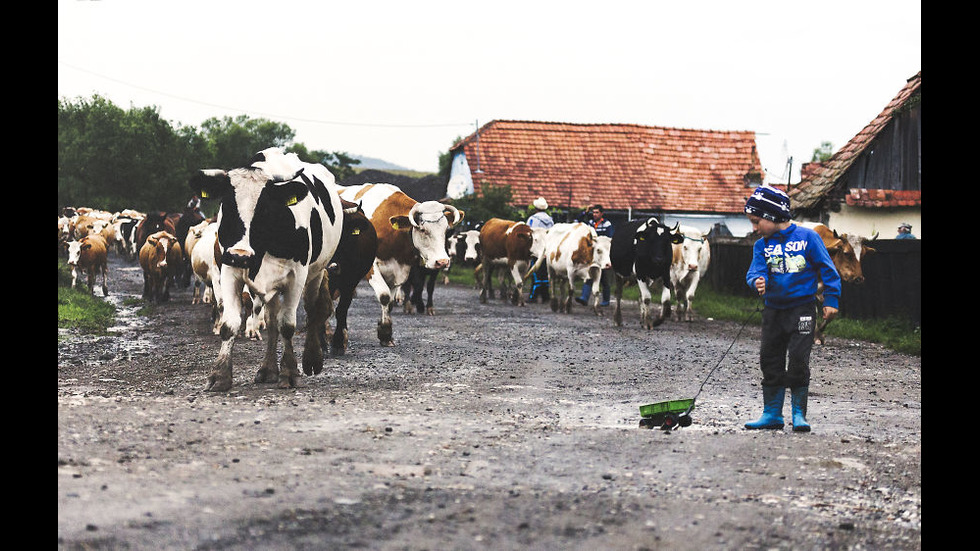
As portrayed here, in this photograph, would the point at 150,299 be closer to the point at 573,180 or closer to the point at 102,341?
the point at 102,341

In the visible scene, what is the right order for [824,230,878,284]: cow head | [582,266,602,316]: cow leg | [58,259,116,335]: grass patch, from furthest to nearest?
1. [582,266,602,316]: cow leg
2. [824,230,878,284]: cow head
3. [58,259,116,335]: grass patch

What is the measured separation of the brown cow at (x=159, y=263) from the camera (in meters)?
23.0

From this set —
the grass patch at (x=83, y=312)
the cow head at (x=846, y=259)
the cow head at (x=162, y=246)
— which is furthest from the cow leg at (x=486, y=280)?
the cow head at (x=846, y=259)

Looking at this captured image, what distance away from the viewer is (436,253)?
1557 centimetres

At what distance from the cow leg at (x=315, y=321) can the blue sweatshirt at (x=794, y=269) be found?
465cm

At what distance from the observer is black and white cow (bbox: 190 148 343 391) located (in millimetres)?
9828

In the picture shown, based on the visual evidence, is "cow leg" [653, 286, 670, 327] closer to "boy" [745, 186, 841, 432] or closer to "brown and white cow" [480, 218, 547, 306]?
"brown and white cow" [480, 218, 547, 306]

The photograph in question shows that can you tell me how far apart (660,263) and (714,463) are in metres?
12.4

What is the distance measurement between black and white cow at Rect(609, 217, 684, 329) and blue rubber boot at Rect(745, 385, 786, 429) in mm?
10180

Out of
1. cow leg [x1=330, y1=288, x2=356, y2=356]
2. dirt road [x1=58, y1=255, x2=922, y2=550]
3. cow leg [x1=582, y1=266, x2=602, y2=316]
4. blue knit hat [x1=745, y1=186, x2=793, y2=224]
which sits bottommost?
dirt road [x1=58, y1=255, x2=922, y2=550]

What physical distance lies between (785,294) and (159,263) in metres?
17.1

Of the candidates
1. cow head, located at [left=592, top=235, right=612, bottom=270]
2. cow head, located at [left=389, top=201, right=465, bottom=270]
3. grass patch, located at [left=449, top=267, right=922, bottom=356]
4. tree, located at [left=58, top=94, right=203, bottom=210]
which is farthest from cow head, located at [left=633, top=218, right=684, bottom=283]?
tree, located at [left=58, top=94, right=203, bottom=210]

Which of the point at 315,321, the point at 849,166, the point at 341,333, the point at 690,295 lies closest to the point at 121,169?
the point at 849,166

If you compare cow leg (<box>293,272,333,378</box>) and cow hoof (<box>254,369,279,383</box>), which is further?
cow leg (<box>293,272,333,378</box>)
